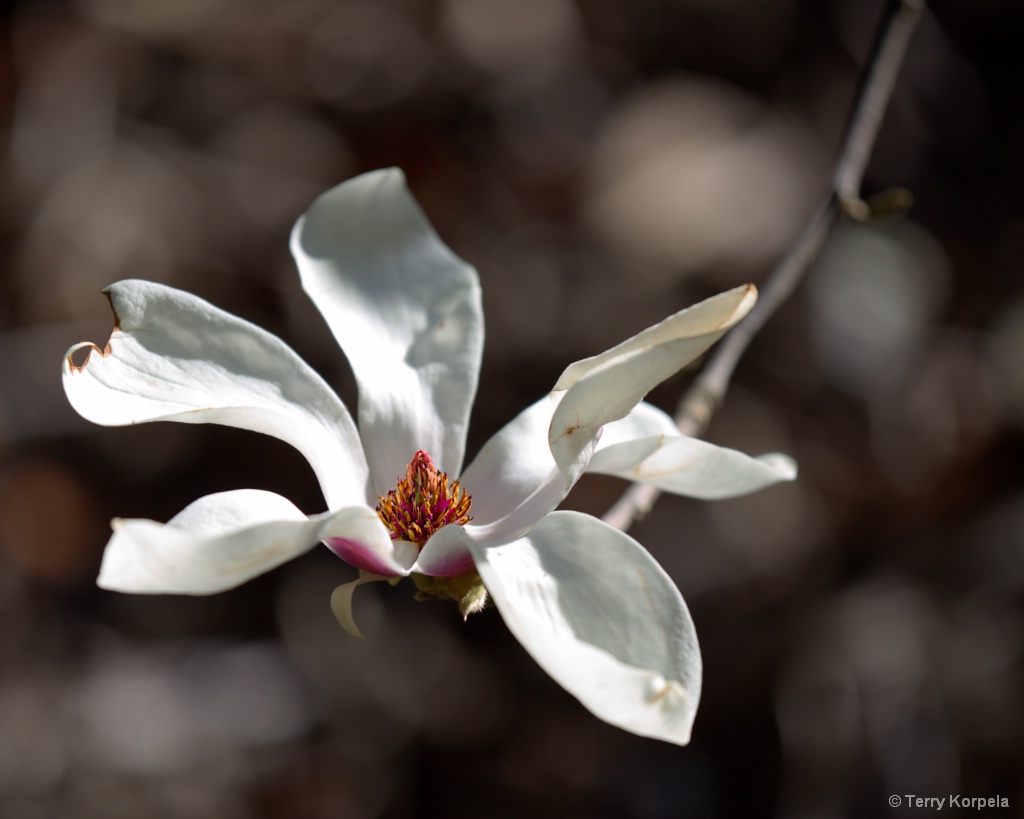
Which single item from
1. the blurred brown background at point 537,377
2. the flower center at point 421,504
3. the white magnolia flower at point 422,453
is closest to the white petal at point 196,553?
the white magnolia flower at point 422,453

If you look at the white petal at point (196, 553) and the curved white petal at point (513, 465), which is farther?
the curved white petal at point (513, 465)

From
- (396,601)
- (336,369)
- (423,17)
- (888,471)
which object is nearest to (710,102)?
(423,17)

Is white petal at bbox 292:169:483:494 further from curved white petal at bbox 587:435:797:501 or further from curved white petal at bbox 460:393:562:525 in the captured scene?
curved white petal at bbox 587:435:797:501

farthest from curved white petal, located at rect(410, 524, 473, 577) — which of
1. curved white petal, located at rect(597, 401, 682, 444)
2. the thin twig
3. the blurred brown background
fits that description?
the blurred brown background

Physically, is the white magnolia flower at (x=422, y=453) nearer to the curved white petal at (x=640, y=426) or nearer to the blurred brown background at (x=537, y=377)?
the curved white petal at (x=640, y=426)

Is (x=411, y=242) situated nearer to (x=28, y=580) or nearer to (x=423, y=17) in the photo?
(x=28, y=580)

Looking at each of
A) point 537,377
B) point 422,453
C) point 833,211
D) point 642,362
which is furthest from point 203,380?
point 537,377

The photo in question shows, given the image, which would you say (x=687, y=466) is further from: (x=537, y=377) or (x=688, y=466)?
(x=537, y=377)

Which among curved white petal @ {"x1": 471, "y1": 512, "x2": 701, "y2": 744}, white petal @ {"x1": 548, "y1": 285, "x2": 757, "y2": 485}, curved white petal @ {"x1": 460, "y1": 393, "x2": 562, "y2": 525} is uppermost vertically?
white petal @ {"x1": 548, "y1": 285, "x2": 757, "y2": 485}

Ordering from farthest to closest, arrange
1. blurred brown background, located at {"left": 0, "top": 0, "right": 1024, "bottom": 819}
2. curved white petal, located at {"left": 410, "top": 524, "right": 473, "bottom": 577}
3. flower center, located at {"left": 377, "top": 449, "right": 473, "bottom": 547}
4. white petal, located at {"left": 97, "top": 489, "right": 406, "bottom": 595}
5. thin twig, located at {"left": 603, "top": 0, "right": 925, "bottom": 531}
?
blurred brown background, located at {"left": 0, "top": 0, "right": 1024, "bottom": 819} < thin twig, located at {"left": 603, "top": 0, "right": 925, "bottom": 531} < flower center, located at {"left": 377, "top": 449, "right": 473, "bottom": 547} < curved white petal, located at {"left": 410, "top": 524, "right": 473, "bottom": 577} < white petal, located at {"left": 97, "top": 489, "right": 406, "bottom": 595}
